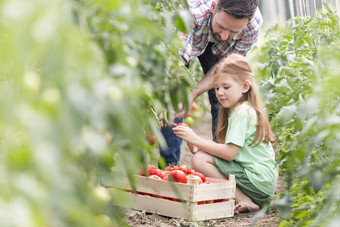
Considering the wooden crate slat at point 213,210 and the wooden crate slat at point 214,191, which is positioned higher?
the wooden crate slat at point 214,191

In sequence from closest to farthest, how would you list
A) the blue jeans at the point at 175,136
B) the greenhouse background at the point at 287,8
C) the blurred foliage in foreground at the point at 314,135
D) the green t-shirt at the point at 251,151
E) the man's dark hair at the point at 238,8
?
the blurred foliage in foreground at the point at 314,135 < the green t-shirt at the point at 251,151 < the man's dark hair at the point at 238,8 < the blue jeans at the point at 175,136 < the greenhouse background at the point at 287,8

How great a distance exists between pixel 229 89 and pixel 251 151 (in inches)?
16.2

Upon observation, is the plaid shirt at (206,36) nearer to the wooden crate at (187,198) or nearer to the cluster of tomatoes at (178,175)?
the cluster of tomatoes at (178,175)

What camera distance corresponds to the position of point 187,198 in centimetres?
261

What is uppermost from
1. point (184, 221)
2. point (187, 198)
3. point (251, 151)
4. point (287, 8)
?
point (287, 8)

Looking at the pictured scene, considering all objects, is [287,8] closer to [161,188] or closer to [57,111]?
[161,188]

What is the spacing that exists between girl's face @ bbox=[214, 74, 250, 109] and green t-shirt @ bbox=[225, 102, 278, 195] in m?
0.10

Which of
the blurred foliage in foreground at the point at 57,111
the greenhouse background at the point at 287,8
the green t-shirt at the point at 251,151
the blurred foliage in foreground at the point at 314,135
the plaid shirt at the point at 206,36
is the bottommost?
the blurred foliage in foreground at the point at 57,111

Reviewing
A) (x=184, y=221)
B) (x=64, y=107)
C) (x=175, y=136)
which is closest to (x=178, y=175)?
(x=184, y=221)

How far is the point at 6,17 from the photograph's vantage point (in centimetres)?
71

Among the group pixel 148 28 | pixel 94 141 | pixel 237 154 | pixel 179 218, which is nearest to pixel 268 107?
pixel 237 154

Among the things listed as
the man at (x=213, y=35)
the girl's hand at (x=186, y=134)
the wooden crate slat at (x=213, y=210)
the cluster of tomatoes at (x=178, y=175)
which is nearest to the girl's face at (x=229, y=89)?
the man at (x=213, y=35)

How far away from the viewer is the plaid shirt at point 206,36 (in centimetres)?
343

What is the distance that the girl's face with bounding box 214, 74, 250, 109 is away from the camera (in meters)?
3.09
